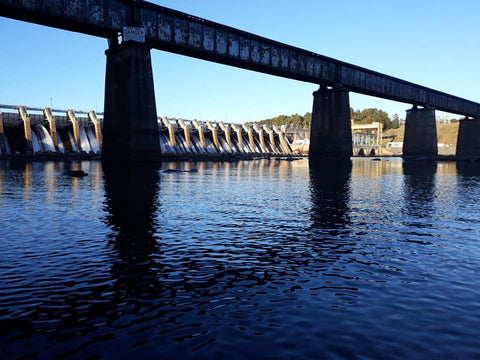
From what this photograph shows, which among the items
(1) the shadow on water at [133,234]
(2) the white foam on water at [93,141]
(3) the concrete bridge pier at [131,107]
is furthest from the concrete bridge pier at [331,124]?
(1) the shadow on water at [133,234]

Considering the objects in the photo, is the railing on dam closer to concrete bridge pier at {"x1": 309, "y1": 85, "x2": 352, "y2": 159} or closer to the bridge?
the bridge

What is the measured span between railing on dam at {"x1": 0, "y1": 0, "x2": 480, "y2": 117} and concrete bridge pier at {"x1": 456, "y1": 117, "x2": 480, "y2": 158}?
141 ft

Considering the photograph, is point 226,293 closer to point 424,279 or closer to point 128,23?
point 424,279

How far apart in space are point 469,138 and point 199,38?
91193 mm

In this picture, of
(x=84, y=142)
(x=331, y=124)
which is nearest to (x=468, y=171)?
(x=331, y=124)

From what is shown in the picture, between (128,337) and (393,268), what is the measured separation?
5726mm

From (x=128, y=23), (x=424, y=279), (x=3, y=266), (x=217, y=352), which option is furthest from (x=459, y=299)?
(x=128, y=23)

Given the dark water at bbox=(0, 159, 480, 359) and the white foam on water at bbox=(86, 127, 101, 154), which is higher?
the white foam on water at bbox=(86, 127, 101, 154)

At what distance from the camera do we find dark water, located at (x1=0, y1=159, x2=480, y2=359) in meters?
4.95

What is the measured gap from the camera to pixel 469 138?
359ft

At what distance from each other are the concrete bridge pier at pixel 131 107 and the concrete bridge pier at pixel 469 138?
3799 inches

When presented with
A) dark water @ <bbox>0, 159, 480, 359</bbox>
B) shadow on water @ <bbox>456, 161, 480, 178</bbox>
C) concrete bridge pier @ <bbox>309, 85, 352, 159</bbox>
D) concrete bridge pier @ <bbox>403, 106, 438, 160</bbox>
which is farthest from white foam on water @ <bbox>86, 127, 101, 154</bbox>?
concrete bridge pier @ <bbox>403, 106, 438, 160</bbox>

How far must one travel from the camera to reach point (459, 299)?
263 inches

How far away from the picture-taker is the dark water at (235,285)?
4.95 meters
